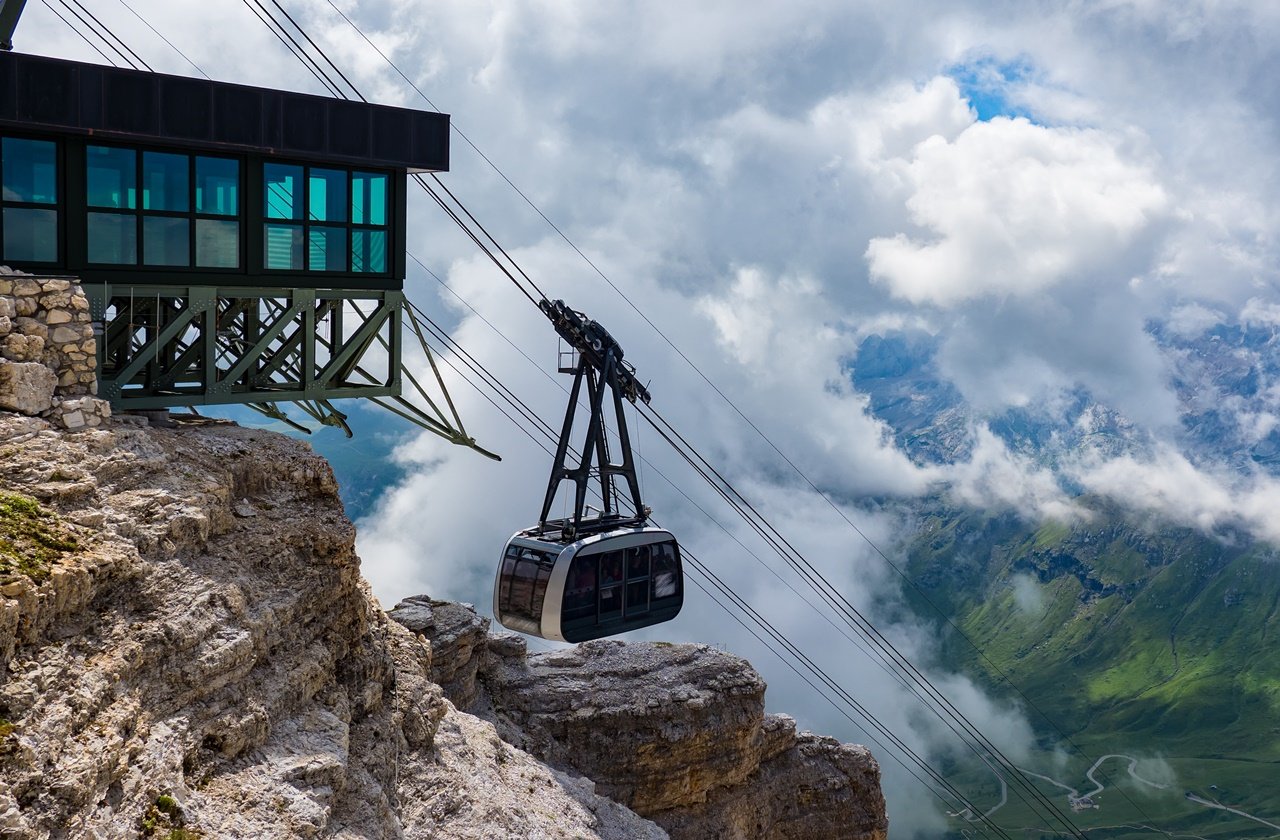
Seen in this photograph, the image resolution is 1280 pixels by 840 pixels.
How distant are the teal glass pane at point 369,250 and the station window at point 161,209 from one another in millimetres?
2744

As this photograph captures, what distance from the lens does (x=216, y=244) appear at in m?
25.3

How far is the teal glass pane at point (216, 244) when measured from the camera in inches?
989

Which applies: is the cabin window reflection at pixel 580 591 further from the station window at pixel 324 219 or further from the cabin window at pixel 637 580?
the station window at pixel 324 219

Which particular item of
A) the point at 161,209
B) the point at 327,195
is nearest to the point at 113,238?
the point at 161,209

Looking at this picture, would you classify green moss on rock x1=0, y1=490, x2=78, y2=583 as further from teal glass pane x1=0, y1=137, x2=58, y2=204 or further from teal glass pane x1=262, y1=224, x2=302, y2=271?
teal glass pane x1=262, y1=224, x2=302, y2=271

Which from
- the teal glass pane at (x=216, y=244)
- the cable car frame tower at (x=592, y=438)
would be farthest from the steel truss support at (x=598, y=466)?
the teal glass pane at (x=216, y=244)

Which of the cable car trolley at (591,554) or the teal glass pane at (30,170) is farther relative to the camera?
the cable car trolley at (591,554)

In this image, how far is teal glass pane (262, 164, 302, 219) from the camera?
25969 mm

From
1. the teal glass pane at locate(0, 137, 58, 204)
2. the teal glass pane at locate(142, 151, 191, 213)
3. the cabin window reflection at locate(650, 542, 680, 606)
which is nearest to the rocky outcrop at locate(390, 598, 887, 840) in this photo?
the cabin window reflection at locate(650, 542, 680, 606)

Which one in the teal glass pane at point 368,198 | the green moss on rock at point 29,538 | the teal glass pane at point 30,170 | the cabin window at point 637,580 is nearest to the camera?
the green moss on rock at point 29,538

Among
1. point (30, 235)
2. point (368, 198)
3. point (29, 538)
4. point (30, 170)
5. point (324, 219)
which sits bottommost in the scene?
point (29, 538)

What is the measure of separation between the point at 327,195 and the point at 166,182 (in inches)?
139

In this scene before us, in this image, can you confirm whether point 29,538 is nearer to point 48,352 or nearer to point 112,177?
point 48,352

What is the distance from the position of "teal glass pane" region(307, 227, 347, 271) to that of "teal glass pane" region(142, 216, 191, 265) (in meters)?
2.70
